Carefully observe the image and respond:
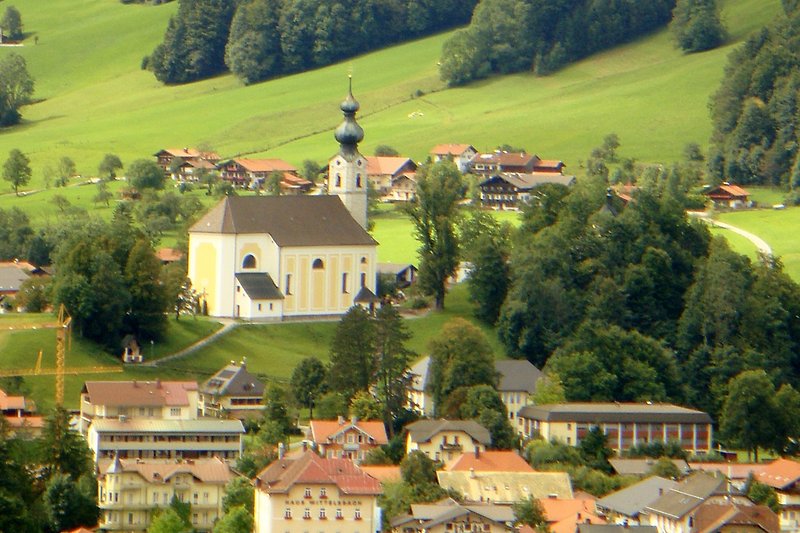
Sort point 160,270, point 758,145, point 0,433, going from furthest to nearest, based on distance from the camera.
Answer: point 758,145 < point 160,270 < point 0,433

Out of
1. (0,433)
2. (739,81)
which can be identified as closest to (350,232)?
(0,433)

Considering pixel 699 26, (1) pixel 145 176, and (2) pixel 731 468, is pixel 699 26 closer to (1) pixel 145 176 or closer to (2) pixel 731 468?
(1) pixel 145 176

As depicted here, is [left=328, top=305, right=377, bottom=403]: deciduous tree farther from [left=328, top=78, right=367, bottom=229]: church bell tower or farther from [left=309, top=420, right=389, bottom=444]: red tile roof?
[left=328, top=78, right=367, bottom=229]: church bell tower

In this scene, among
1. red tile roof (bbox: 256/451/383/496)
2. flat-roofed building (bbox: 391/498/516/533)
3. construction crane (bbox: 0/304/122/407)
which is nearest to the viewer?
red tile roof (bbox: 256/451/383/496)

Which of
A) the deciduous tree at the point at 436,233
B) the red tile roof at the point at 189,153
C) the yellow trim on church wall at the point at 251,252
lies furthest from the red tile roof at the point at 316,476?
the red tile roof at the point at 189,153

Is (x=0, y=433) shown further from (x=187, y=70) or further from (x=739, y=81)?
(x=187, y=70)

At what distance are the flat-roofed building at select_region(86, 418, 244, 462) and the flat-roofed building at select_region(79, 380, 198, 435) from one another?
97cm

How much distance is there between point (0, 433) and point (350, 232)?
28423 mm

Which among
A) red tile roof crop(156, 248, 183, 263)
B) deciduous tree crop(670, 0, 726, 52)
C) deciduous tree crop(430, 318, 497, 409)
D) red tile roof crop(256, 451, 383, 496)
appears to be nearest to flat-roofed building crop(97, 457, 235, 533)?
red tile roof crop(256, 451, 383, 496)

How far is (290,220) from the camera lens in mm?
92750

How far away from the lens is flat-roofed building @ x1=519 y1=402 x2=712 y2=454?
77062 millimetres

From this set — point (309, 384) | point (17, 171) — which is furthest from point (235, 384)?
point (17, 171)

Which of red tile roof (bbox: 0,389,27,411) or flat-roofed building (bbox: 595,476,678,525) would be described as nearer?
flat-roofed building (bbox: 595,476,678,525)

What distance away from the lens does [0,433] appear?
67.2 meters
